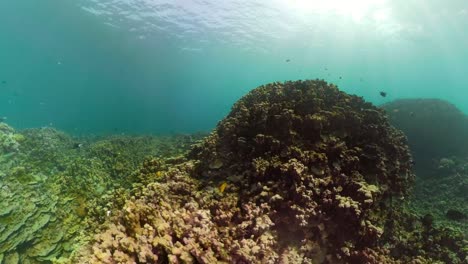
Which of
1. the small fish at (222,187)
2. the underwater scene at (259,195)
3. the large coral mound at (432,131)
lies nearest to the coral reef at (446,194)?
the underwater scene at (259,195)

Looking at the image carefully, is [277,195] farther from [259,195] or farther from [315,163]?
[315,163]

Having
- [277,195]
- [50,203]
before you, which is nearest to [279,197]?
[277,195]

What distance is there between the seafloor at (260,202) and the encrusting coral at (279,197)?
3 centimetres

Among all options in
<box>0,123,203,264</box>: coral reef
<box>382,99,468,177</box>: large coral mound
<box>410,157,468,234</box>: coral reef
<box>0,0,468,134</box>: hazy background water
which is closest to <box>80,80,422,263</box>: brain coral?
<box>0,123,203,264</box>: coral reef

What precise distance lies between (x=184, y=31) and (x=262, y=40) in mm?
13152

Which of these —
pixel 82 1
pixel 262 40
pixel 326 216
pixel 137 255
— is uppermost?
pixel 262 40

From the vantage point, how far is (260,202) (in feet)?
18.7

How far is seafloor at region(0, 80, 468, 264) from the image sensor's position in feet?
15.7

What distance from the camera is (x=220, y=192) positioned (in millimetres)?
5957

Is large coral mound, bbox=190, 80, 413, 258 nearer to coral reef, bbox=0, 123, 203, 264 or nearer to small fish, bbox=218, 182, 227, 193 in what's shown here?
small fish, bbox=218, 182, 227, 193

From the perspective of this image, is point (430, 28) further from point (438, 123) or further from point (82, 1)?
point (82, 1)

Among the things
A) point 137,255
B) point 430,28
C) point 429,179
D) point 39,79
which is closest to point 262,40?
point 430,28

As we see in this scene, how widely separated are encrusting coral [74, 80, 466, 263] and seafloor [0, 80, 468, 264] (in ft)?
0.08

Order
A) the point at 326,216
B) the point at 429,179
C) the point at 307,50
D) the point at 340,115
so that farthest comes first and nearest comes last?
1. the point at 307,50
2. the point at 429,179
3. the point at 340,115
4. the point at 326,216
